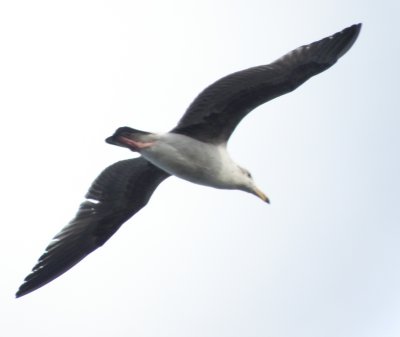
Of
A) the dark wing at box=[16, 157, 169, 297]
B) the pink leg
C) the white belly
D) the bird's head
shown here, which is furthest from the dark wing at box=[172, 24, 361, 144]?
the dark wing at box=[16, 157, 169, 297]

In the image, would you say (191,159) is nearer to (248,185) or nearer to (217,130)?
(217,130)

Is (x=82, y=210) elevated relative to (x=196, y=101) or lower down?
lower down

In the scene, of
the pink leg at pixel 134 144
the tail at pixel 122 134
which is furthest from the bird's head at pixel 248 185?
the tail at pixel 122 134

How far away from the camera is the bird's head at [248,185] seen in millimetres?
13789

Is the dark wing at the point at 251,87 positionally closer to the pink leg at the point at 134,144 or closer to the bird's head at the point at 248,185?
the pink leg at the point at 134,144

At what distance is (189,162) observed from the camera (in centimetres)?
1352

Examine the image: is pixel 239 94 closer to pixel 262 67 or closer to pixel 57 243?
pixel 262 67

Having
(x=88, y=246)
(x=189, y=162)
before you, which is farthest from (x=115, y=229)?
(x=189, y=162)

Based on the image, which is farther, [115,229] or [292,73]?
[115,229]

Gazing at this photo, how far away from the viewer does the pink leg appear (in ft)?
43.8

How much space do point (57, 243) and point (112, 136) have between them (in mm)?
2496

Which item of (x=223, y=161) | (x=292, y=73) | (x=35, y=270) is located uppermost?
(x=292, y=73)

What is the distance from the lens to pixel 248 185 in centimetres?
1383

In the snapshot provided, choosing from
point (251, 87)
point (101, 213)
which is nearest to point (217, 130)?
point (251, 87)
